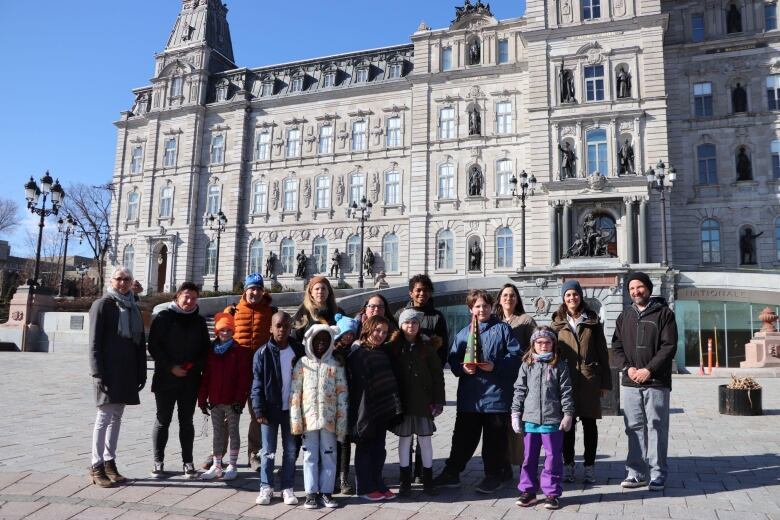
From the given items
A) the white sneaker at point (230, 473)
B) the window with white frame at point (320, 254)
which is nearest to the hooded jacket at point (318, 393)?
the white sneaker at point (230, 473)

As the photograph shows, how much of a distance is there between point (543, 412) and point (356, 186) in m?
32.2

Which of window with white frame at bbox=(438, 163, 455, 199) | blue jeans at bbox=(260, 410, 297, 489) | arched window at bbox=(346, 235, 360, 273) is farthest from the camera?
arched window at bbox=(346, 235, 360, 273)

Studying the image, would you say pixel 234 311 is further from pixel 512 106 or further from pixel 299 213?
pixel 299 213

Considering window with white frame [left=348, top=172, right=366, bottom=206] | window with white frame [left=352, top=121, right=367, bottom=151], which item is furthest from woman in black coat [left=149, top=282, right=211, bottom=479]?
window with white frame [left=352, top=121, right=367, bottom=151]

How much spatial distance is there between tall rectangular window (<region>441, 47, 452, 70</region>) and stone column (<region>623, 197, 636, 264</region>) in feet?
45.6

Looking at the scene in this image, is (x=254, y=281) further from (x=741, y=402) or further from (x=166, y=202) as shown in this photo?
(x=166, y=202)

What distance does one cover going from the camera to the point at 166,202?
1635 inches

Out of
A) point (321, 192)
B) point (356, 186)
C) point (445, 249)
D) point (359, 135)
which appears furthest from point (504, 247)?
point (321, 192)

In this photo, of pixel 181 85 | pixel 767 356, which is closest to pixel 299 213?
pixel 181 85

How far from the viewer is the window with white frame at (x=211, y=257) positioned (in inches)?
1556

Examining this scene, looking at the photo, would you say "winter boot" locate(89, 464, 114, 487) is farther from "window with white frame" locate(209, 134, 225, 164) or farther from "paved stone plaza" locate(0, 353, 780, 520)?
"window with white frame" locate(209, 134, 225, 164)

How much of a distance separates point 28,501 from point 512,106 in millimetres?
31690

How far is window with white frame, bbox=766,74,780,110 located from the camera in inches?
1148

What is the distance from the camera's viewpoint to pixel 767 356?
776 inches
